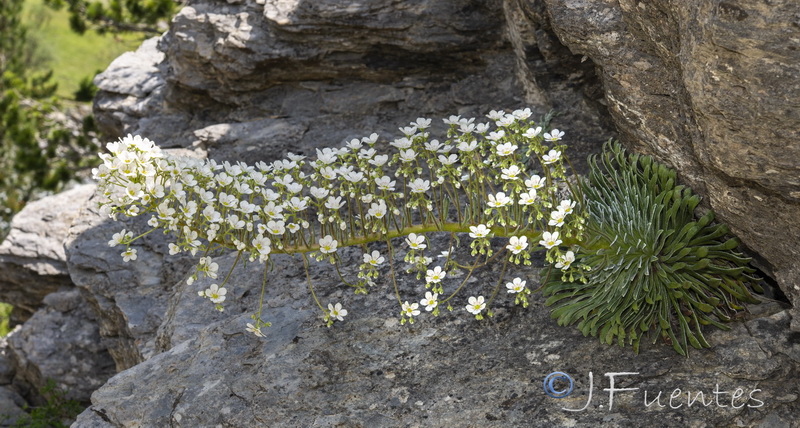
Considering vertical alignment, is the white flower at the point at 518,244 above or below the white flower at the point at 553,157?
below

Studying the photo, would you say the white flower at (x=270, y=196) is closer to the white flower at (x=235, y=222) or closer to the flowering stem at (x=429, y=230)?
the white flower at (x=235, y=222)

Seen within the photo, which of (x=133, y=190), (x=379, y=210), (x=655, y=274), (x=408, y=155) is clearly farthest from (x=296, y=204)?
(x=655, y=274)

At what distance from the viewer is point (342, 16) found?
520 cm

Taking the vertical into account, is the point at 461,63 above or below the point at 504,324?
above

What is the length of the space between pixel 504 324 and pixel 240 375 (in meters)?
1.33

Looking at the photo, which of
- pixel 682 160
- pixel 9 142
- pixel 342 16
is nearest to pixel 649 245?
pixel 682 160

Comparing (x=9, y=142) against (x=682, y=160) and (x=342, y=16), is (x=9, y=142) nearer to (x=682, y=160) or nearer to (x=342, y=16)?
(x=342, y=16)

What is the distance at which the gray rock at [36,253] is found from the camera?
6047 mm

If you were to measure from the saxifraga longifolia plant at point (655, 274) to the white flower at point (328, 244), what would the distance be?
1097 millimetres

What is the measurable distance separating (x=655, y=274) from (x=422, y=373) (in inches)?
46.5

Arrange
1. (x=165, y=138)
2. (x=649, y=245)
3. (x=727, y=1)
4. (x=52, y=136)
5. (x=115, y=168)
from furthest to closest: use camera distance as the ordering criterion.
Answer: (x=52, y=136)
(x=165, y=138)
(x=649, y=245)
(x=115, y=168)
(x=727, y=1)

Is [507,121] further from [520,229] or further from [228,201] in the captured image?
[228,201]

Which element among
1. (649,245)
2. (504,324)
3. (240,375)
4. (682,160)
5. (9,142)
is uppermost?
(682,160)

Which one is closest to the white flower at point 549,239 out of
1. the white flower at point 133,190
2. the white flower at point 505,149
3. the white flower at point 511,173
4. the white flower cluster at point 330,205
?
the white flower cluster at point 330,205
